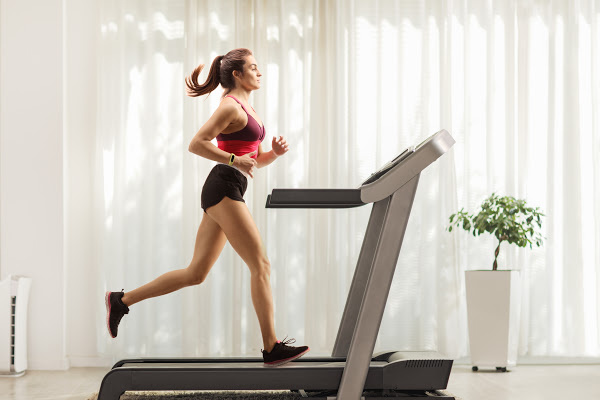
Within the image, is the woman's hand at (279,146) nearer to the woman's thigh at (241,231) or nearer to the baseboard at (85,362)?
the woman's thigh at (241,231)

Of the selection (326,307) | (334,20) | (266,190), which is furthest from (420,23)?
(326,307)

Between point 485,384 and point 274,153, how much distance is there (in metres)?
1.55

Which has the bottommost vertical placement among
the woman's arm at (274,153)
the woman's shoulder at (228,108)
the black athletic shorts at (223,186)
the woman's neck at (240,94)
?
the black athletic shorts at (223,186)

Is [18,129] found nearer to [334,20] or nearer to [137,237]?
[137,237]

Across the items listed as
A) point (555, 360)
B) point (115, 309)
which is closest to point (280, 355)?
point (115, 309)

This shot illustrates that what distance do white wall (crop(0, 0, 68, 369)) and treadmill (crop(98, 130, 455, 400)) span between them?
1.35m

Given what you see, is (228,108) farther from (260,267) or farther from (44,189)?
(44,189)

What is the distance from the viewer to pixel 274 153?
2816 mm

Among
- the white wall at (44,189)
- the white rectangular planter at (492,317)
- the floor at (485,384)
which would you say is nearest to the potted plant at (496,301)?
the white rectangular planter at (492,317)

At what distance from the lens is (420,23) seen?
416cm

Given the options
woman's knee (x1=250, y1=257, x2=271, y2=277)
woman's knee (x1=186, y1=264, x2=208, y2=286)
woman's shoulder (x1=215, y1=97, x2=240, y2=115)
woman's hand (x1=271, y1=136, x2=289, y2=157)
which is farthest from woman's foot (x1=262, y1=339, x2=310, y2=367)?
woman's shoulder (x1=215, y1=97, x2=240, y2=115)

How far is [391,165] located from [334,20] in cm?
213

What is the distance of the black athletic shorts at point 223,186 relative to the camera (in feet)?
8.45

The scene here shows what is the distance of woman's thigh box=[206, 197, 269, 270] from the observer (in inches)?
99.0
